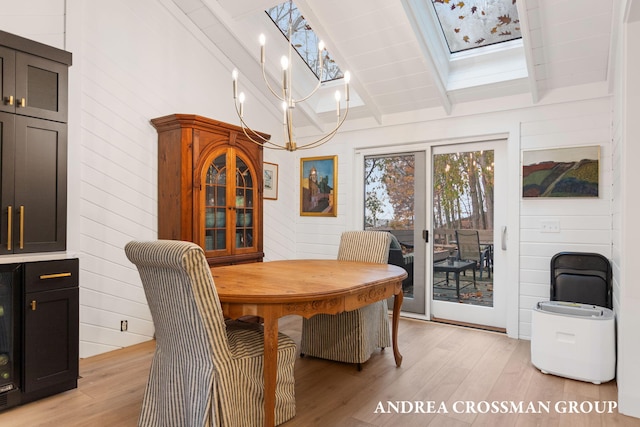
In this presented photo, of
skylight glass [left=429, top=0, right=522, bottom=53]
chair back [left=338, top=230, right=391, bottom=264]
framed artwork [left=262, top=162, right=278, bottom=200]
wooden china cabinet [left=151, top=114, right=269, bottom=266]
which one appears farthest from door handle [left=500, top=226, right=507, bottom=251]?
framed artwork [left=262, top=162, right=278, bottom=200]

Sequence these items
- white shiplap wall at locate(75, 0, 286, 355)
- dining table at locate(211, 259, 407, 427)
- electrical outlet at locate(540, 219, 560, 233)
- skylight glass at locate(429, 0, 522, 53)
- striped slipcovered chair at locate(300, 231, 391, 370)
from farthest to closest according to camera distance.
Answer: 1. electrical outlet at locate(540, 219, 560, 233)
2. skylight glass at locate(429, 0, 522, 53)
3. white shiplap wall at locate(75, 0, 286, 355)
4. striped slipcovered chair at locate(300, 231, 391, 370)
5. dining table at locate(211, 259, 407, 427)

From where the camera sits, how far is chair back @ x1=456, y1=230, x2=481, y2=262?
402 centimetres

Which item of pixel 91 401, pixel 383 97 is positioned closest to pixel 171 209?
pixel 91 401

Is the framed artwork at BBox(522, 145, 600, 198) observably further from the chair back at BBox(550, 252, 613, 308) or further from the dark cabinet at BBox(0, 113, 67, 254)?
the dark cabinet at BBox(0, 113, 67, 254)

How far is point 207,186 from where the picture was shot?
11.4ft

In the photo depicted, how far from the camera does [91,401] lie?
236 cm

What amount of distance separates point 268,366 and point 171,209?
198cm

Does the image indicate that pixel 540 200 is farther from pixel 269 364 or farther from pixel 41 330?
pixel 41 330

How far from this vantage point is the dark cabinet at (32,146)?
226 cm

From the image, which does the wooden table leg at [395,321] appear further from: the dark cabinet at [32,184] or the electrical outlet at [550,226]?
the dark cabinet at [32,184]

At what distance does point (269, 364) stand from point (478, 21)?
323 centimetres

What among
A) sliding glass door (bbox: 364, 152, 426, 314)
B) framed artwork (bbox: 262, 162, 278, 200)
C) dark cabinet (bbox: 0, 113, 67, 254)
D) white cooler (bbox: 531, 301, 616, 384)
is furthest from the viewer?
framed artwork (bbox: 262, 162, 278, 200)

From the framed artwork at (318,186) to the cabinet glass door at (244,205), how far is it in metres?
1.14

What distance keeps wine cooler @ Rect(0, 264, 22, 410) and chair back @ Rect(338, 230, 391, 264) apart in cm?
231
